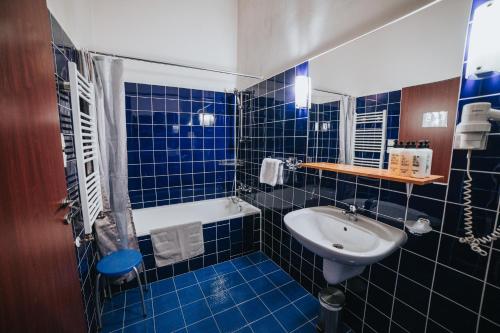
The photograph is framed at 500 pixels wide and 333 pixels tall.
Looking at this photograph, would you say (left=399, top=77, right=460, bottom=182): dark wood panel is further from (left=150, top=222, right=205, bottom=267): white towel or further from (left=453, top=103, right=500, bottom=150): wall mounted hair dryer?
(left=150, top=222, right=205, bottom=267): white towel

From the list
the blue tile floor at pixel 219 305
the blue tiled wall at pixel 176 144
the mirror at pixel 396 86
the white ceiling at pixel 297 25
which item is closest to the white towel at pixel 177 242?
the blue tile floor at pixel 219 305

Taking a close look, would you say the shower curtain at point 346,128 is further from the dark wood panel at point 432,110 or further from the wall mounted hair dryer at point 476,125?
the wall mounted hair dryer at point 476,125

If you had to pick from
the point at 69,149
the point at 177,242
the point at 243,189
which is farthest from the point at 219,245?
the point at 69,149

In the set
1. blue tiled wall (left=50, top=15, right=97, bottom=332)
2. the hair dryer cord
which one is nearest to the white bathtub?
blue tiled wall (left=50, top=15, right=97, bottom=332)

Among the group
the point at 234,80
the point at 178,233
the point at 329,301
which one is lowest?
the point at 329,301

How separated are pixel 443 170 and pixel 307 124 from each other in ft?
3.09

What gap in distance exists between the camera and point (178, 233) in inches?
80.1

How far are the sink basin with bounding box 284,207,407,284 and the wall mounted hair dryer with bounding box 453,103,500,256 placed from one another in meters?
0.27

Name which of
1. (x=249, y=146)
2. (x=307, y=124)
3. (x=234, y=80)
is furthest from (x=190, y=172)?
(x=307, y=124)

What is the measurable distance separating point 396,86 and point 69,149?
6.26 ft

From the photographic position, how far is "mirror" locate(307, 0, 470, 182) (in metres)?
0.97

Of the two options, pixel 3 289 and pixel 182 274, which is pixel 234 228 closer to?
pixel 182 274

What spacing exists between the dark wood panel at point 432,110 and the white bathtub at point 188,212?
1713mm

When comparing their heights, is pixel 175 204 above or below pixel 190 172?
below
